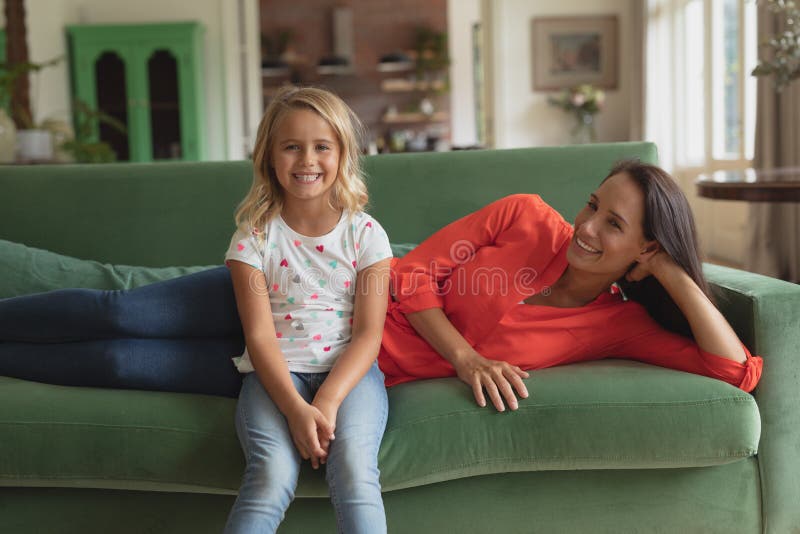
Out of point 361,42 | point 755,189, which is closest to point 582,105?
point 361,42

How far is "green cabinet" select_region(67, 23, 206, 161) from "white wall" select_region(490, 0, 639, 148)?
2834 mm

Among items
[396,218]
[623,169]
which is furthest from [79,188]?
[623,169]

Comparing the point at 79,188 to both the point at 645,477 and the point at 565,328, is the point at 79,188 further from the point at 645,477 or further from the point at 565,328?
the point at 645,477

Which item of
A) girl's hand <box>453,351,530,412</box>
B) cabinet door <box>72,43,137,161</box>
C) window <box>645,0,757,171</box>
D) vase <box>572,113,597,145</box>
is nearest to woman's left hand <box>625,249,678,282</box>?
girl's hand <box>453,351,530,412</box>

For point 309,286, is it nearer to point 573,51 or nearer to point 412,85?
point 573,51

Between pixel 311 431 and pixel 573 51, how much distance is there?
6442mm

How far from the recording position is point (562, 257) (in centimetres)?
171

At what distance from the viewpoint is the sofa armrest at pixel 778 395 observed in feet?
5.06

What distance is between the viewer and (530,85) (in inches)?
285

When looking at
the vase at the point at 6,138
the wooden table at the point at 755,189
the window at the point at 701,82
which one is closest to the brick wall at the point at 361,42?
the window at the point at 701,82

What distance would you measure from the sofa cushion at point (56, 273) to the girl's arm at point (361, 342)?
60cm

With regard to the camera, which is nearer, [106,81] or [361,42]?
[106,81]

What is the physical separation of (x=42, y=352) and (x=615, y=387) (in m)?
1.19

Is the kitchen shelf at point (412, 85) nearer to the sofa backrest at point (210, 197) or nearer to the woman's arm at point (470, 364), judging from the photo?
the sofa backrest at point (210, 197)
